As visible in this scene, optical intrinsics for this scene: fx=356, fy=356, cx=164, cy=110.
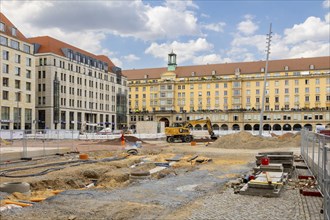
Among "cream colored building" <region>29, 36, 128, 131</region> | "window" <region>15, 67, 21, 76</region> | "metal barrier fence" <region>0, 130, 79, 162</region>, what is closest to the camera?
"metal barrier fence" <region>0, 130, 79, 162</region>

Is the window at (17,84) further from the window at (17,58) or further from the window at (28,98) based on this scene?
the window at (17,58)

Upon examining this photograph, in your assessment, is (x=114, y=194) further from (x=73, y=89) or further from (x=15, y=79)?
(x=73, y=89)

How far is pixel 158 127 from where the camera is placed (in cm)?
6825

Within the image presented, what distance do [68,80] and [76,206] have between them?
3153 inches

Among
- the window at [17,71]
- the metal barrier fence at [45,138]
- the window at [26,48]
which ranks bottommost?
the metal barrier fence at [45,138]

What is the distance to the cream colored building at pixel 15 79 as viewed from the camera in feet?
230

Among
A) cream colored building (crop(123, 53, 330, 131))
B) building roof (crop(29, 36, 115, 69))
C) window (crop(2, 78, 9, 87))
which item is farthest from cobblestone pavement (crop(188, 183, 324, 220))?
cream colored building (crop(123, 53, 330, 131))

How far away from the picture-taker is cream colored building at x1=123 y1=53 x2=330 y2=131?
346 feet

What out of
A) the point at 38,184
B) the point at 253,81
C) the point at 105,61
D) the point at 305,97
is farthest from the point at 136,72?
the point at 38,184

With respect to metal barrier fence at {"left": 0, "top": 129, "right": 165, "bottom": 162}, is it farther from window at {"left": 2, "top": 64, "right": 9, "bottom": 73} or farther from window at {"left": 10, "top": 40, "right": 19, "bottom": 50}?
window at {"left": 10, "top": 40, "right": 19, "bottom": 50}

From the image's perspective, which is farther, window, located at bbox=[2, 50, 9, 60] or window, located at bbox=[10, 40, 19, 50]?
window, located at bbox=[10, 40, 19, 50]

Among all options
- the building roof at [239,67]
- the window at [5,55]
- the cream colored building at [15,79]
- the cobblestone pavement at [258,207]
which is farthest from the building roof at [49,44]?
the cobblestone pavement at [258,207]

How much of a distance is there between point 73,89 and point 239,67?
55.2 metres

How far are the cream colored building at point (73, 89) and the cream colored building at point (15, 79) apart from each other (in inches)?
181
